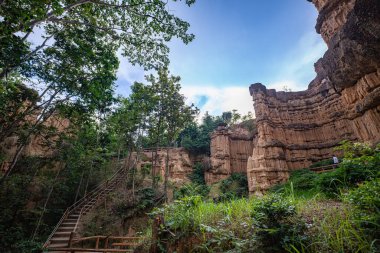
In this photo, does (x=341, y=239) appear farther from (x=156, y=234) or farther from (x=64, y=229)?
(x=64, y=229)

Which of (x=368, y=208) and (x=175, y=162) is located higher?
(x=175, y=162)

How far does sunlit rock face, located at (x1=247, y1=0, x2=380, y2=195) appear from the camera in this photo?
7613mm

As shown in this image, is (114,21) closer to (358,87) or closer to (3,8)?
(3,8)

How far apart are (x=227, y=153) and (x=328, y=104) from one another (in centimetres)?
1391

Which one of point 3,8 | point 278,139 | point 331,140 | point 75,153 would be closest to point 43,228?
point 75,153

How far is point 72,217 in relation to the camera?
12820 mm

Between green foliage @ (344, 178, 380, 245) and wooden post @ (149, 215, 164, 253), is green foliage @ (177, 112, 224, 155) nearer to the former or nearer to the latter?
wooden post @ (149, 215, 164, 253)

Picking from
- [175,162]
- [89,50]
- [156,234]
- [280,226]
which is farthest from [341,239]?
[175,162]

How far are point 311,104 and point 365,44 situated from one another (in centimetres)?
1913

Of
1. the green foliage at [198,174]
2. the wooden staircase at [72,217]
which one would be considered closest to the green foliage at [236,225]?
the wooden staircase at [72,217]

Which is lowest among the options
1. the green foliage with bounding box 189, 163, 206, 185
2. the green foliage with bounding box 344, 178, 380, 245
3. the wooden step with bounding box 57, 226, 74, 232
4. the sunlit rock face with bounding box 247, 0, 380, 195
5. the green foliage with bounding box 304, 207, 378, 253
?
the wooden step with bounding box 57, 226, 74, 232

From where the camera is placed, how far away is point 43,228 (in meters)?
13.5

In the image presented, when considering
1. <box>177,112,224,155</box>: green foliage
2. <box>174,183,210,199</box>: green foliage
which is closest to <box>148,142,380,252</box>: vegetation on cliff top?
<box>174,183,210,199</box>: green foliage

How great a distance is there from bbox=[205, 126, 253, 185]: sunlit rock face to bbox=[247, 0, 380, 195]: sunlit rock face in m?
5.86
